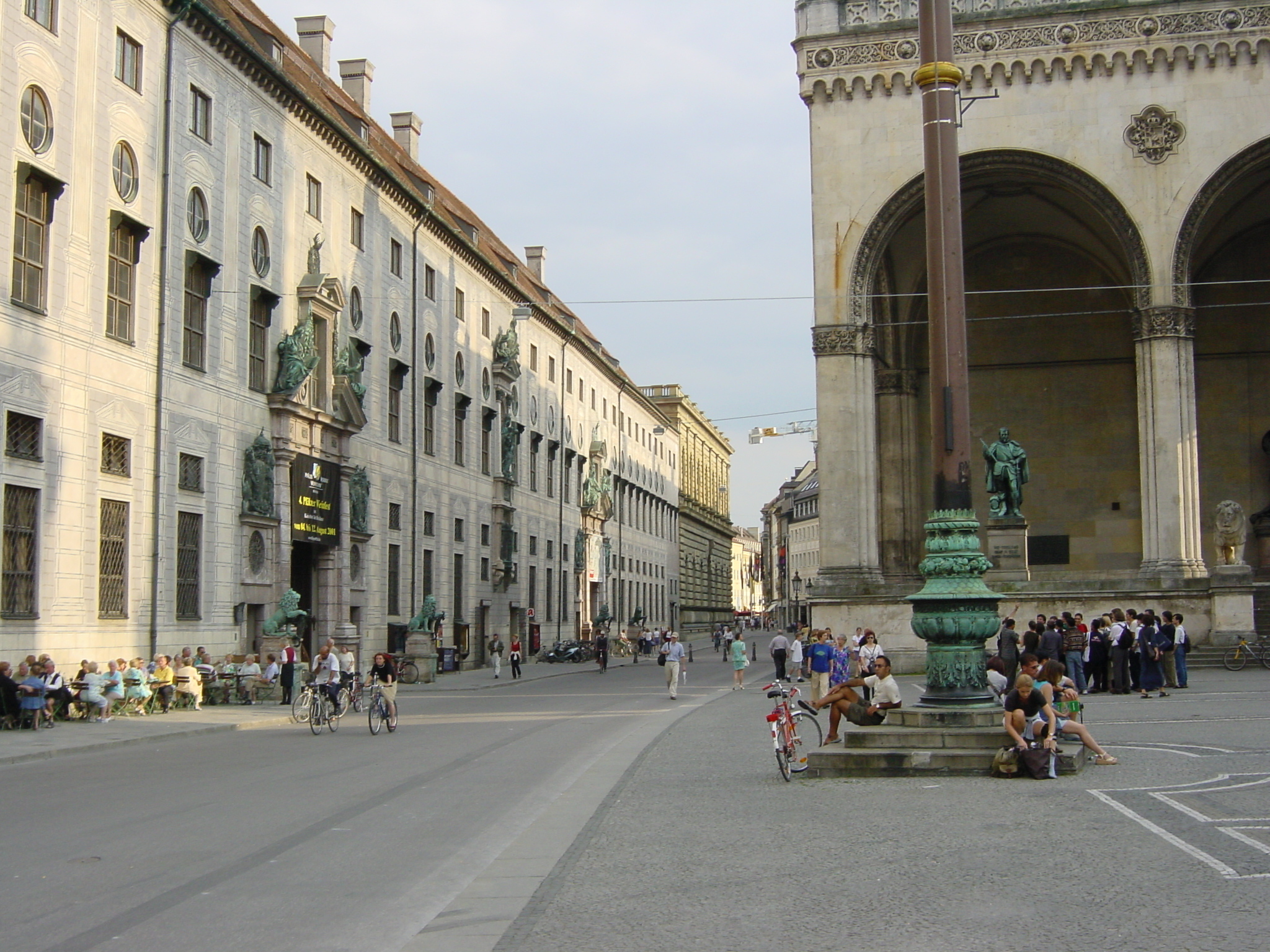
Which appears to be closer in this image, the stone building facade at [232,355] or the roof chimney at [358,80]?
the stone building facade at [232,355]

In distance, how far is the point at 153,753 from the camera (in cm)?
1981

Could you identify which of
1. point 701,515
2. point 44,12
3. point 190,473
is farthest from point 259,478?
point 701,515

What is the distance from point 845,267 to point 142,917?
3180 cm

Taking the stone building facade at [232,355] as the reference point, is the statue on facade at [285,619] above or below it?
below

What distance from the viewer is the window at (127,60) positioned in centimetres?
2767

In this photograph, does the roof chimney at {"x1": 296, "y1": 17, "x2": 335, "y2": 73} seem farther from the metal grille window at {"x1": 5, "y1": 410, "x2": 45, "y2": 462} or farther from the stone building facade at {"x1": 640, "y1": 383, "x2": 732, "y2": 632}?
the stone building facade at {"x1": 640, "y1": 383, "x2": 732, "y2": 632}

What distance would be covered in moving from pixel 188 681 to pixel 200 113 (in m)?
13.1

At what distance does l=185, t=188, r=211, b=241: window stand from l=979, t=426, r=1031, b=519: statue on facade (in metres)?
19.8

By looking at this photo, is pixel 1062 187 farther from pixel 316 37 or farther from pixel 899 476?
pixel 316 37

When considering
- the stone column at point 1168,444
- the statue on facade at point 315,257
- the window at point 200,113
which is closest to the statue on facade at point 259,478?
the statue on facade at point 315,257

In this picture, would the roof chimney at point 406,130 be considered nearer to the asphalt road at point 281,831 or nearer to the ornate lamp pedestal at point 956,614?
the asphalt road at point 281,831

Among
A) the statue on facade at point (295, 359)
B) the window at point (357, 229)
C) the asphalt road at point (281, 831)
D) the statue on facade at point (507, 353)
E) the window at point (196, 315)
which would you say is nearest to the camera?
the asphalt road at point (281, 831)

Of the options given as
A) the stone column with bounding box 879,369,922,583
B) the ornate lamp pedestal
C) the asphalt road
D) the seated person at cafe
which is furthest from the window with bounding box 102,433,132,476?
the stone column with bounding box 879,369,922,583

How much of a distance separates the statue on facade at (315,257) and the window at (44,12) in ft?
40.5
